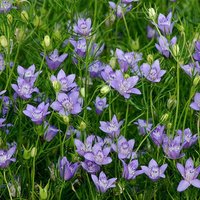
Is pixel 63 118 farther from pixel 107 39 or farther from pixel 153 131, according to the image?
pixel 107 39

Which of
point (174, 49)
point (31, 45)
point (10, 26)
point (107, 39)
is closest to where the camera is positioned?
point (174, 49)

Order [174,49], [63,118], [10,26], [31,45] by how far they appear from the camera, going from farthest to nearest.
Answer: [31,45] → [10,26] → [174,49] → [63,118]

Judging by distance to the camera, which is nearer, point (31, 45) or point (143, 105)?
point (143, 105)

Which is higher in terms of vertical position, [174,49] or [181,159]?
[174,49]

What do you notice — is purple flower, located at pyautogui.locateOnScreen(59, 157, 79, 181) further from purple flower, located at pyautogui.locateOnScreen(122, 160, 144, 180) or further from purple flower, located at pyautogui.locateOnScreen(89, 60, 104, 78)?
purple flower, located at pyautogui.locateOnScreen(89, 60, 104, 78)

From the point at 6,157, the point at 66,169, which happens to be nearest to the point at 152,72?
the point at 66,169

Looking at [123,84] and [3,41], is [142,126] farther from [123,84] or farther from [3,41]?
[3,41]

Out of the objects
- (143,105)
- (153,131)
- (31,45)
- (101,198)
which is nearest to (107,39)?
(31,45)

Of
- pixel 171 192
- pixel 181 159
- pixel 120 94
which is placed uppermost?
pixel 120 94
